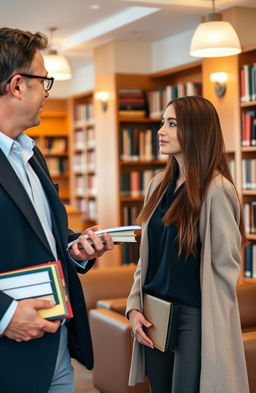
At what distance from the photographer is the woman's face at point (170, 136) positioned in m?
2.49

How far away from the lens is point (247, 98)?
578cm

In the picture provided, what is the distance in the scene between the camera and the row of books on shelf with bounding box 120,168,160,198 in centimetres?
764

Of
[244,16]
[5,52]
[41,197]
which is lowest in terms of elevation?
[41,197]

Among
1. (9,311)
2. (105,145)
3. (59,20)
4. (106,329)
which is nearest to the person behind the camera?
(9,311)

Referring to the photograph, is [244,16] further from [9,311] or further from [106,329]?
[9,311]

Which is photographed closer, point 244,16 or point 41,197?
point 41,197

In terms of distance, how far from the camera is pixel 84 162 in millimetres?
9711

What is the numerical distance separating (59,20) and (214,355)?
534cm

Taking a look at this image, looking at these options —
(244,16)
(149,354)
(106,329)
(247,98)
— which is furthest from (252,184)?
(149,354)

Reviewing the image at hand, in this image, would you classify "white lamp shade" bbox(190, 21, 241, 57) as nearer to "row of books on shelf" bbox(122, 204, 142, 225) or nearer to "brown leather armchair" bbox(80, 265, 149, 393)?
"brown leather armchair" bbox(80, 265, 149, 393)

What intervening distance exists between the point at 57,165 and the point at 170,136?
822 cm

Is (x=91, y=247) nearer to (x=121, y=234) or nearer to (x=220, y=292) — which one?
(x=121, y=234)

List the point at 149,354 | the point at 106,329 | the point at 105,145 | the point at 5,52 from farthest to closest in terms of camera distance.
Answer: the point at 105,145 < the point at 106,329 < the point at 149,354 < the point at 5,52

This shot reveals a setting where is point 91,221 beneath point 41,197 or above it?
beneath
